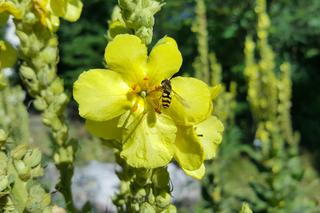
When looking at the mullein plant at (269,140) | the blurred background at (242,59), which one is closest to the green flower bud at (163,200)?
the mullein plant at (269,140)

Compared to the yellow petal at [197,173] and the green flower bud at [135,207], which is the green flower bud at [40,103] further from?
the yellow petal at [197,173]

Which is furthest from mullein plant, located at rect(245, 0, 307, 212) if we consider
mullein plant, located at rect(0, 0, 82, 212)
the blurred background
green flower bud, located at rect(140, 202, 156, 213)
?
green flower bud, located at rect(140, 202, 156, 213)

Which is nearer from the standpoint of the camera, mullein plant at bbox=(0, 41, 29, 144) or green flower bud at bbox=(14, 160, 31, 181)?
green flower bud at bbox=(14, 160, 31, 181)

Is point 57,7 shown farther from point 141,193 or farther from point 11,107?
point 11,107

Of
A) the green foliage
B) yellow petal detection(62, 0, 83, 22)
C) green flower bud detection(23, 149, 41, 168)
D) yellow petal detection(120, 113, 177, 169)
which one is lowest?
the green foliage

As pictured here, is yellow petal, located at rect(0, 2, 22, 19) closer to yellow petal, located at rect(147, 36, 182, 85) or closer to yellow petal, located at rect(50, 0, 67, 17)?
yellow petal, located at rect(50, 0, 67, 17)

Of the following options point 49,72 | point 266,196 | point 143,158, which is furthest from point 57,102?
point 266,196
